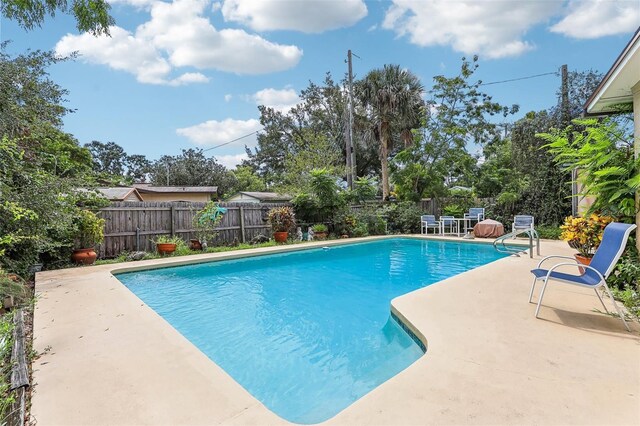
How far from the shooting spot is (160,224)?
9.94 meters

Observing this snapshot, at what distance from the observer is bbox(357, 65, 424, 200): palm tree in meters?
16.8

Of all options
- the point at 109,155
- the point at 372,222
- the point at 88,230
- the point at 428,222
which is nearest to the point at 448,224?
the point at 428,222

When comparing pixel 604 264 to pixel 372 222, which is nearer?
pixel 604 264

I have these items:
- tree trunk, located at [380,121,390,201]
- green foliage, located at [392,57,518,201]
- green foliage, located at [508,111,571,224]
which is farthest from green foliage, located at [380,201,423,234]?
green foliage, located at [508,111,571,224]

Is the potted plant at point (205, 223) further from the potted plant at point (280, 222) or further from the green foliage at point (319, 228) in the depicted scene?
the green foliage at point (319, 228)

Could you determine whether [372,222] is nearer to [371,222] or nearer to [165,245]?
[371,222]

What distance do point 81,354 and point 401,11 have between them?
10.5 m

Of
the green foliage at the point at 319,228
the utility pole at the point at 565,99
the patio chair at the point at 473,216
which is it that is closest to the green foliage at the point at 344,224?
the green foliage at the point at 319,228

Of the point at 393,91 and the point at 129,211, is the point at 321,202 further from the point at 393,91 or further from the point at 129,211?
the point at 393,91

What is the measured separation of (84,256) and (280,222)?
582 centimetres

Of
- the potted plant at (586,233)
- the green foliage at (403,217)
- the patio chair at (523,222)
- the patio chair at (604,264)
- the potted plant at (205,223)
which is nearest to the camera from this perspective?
the patio chair at (604,264)

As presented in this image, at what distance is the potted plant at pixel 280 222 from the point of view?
11719mm

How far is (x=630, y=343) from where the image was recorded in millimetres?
2820

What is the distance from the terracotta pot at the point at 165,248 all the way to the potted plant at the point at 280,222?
144 inches
